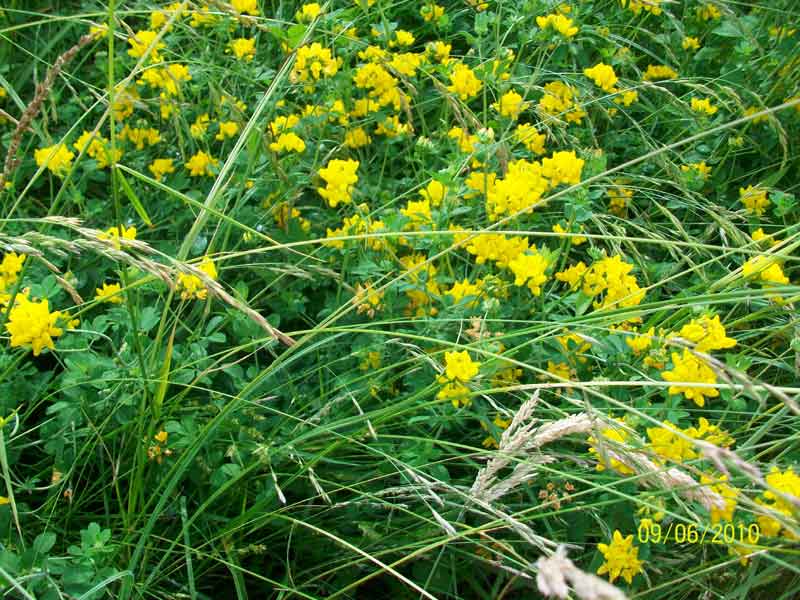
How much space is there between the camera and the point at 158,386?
5.53 feet

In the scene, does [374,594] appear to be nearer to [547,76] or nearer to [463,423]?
[463,423]

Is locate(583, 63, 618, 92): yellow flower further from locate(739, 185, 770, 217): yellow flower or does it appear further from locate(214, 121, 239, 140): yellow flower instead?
locate(214, 121, 239, 140): yellow flower

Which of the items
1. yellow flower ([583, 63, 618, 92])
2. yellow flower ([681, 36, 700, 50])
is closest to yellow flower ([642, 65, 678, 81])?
yellow flower ([681, 36, 700, 50])

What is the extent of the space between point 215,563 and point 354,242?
0.72 m

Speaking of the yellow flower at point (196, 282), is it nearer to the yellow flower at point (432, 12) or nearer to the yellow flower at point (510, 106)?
the yellow flower at point (510, 106)

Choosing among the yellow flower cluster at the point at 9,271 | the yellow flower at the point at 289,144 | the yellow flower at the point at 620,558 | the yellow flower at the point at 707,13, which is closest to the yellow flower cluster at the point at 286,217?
the yellow flower at the point at 289,144

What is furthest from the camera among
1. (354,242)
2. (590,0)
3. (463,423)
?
(590,0)

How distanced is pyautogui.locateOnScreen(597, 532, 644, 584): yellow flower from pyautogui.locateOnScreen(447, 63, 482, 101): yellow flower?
3.82 ft

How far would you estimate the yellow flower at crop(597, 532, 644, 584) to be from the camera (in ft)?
5.04

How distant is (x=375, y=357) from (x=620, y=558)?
61 centimetres

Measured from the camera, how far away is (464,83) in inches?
88.0

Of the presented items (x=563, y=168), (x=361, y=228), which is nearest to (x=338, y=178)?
(x=361, y=228)

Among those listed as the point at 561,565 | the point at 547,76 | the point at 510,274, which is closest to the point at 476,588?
the point at 510,274

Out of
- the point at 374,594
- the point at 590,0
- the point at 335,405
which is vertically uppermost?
the point at 590,0
